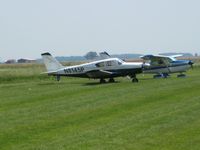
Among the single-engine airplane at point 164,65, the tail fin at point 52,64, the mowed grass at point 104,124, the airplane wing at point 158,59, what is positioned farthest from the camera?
the airplane wing at point 158,59

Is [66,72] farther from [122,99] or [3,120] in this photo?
[3,120]

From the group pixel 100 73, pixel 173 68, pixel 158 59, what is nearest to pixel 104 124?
pixel 100 73

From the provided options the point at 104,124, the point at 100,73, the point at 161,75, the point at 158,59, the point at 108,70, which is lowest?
the point at 161,75

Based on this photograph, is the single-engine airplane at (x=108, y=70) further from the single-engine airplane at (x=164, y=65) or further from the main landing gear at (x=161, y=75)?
the single-engine airplane at (x=164, y=65)

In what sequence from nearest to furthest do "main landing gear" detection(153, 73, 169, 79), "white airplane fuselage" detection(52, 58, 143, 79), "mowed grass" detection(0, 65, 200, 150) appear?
"mowed grass" detection(0, 65, 200, 150), "white airplane fuselage" detection(52, 58, 143, 79), "main landing gear" detection(153, 73, 169, 79)

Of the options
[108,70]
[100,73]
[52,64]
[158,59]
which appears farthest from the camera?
[158,59]

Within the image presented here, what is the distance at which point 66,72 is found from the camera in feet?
107

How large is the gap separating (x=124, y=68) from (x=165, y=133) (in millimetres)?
21142

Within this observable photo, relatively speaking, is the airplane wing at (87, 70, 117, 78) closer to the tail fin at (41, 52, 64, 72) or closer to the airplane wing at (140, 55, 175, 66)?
the tail fin at (41, 52, 64, 72)

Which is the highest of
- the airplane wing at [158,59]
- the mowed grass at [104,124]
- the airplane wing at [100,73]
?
the airplane wing at [158,59]

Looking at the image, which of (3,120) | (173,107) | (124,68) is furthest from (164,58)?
(3,120)

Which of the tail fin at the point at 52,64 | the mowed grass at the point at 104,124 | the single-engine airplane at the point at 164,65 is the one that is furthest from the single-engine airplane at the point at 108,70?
the mowed grass at the point at 104,124

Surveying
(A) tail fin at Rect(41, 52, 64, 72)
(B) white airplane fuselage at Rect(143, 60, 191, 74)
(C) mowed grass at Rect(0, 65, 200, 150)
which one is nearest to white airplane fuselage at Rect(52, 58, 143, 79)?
(A) tail fin at Rect(41, 52, 64, 72)

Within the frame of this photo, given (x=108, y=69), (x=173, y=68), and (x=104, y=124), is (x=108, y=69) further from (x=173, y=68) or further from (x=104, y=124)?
(x=104, y=124)
